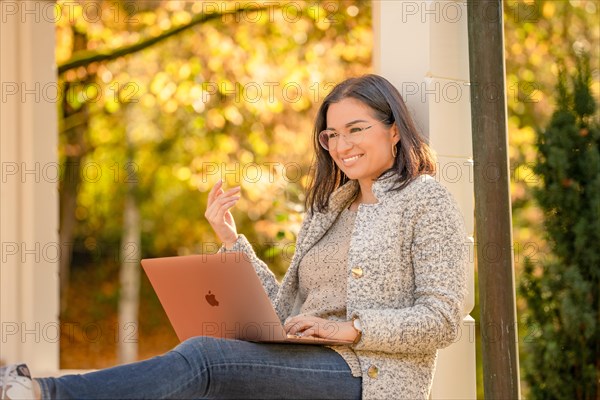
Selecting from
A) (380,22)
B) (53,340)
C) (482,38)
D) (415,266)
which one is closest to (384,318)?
(415,266)

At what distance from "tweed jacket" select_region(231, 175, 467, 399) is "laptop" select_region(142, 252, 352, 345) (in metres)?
0.12

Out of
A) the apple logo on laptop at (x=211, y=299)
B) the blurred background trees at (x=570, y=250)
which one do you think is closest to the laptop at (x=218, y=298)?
the apple logo on laptop at (x=211, y=299)

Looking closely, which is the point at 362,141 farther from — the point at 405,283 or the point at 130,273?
the point at 130,273

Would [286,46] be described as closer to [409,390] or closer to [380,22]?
[380,22]

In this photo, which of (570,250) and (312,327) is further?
(570,250)

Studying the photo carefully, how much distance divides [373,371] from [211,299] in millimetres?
504

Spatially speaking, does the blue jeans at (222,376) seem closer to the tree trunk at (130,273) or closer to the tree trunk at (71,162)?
the tree trunk at (71,162)

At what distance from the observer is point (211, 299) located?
2.80 m

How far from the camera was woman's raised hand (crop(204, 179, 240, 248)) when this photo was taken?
10.1ft

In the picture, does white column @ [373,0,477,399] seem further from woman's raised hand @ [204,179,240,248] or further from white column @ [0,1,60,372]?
white column @ [0,1,60,372]

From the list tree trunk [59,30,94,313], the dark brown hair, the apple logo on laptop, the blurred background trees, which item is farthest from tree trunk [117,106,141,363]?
the apple logo on laptop

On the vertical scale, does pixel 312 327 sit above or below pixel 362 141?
below

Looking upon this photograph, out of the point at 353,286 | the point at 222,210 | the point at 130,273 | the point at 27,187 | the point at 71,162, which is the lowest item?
the point at 130,273

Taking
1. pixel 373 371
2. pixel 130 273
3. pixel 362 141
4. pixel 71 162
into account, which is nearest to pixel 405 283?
pixel 373 371
